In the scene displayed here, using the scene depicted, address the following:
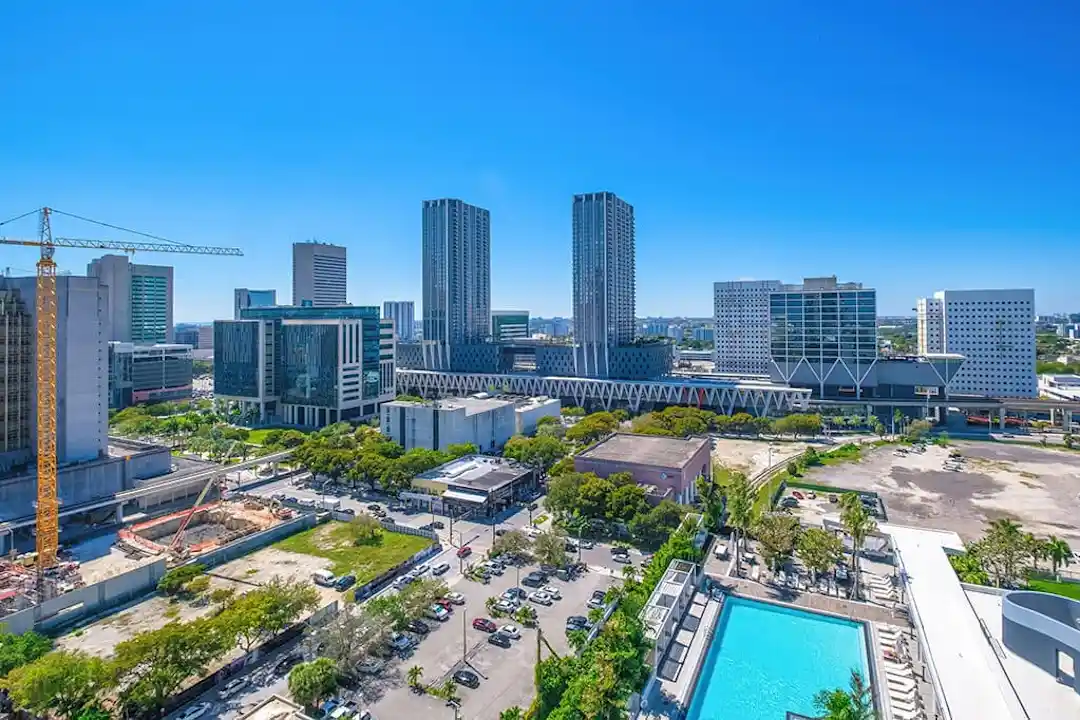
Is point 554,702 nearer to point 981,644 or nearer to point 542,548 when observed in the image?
point 542,548

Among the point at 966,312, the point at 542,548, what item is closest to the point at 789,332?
the point at 966,312

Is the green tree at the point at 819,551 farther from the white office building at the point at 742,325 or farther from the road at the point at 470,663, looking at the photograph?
the white office building at the point at 742,325

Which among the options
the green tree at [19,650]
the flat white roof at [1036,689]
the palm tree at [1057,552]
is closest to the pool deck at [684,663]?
the flat white roof at [1036,689]

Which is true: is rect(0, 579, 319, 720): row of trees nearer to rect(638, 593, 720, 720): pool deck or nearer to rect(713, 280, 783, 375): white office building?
rect(638, 593, 720, 720): pool deck

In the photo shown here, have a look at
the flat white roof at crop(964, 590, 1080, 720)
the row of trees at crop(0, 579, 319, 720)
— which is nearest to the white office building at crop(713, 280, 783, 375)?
the flat white roof at crop(964, 590, 1080, 720)

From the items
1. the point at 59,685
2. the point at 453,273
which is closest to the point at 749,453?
the point at 453,273
